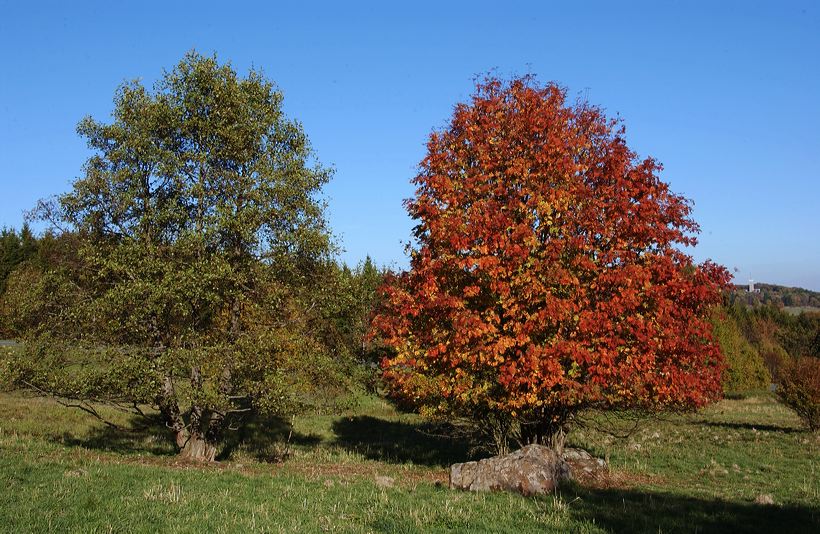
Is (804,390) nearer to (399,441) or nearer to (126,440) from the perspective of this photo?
(399,441)

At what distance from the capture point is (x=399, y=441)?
2605cm

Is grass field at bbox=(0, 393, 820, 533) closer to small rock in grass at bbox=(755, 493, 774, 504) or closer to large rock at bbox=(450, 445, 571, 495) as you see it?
small rock in grass at bbox=(755, 493, 774, 504)

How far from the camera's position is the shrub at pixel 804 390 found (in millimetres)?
29781

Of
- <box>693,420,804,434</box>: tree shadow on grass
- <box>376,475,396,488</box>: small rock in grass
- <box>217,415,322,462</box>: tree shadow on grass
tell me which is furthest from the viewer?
<box>693,420,804,434</box>: tree shadow on grass

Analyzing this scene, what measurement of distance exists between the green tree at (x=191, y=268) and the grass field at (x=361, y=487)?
7.51 feet

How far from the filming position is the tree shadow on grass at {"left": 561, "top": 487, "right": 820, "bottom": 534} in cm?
1013

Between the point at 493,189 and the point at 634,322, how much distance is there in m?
4.84

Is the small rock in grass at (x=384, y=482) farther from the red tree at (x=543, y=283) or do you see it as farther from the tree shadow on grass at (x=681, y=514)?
the tree shadow on grass at (x=681, y=514)

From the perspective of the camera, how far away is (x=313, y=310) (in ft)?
62.4

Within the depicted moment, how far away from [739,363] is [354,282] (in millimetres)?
55785

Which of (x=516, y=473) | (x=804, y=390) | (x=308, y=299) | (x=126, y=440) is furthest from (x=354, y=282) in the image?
(x=804, y=390)

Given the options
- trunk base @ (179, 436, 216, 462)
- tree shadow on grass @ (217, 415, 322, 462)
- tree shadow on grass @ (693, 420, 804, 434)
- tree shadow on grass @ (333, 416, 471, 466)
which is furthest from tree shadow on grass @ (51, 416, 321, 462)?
tree shadow on grass @ (693, 420, 804, 434)

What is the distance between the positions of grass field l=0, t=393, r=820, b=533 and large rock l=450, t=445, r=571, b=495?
1.54 feet

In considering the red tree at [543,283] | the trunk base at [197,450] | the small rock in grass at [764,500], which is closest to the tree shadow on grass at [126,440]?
the trunk base at [197,450]
